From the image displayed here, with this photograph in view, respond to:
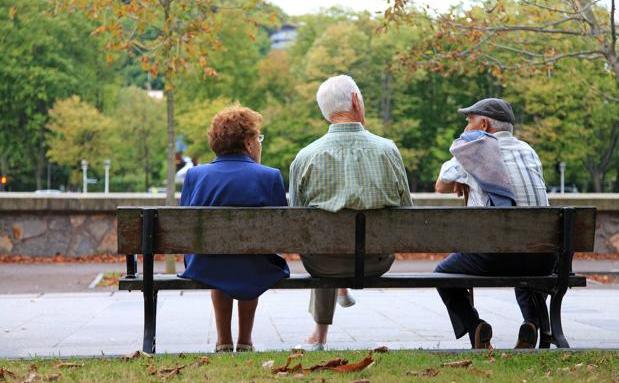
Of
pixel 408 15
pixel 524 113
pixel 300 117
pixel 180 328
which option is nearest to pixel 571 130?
pixel 524 113

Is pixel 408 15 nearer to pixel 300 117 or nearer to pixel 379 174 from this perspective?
pixel 379 174

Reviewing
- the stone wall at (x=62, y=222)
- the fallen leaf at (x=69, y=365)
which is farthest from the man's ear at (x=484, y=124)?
the stone wall at (x=62, y=222)

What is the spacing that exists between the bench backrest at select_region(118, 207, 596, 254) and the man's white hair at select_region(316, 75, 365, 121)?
2.25ft

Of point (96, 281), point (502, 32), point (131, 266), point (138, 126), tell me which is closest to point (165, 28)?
point (96, 281)

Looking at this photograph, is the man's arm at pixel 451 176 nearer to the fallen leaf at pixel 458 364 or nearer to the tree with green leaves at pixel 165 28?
the fallen leaf at pixel 458 364

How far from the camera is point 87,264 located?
15688mm

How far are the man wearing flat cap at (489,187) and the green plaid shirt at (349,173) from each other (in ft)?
1.50

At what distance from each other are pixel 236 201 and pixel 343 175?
25.7 inches

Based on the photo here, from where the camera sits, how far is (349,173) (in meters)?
5.77

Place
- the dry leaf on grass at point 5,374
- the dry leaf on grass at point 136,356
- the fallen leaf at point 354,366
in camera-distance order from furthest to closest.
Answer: the dry leaf on grass at point 136,356 < the fallen leaf at point 354,366 < the dry leaf on grass at point 5,374

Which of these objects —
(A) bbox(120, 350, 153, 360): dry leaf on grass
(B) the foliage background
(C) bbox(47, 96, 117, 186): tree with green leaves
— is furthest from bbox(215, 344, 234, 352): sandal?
(C) bbox(47, 96, 117, 186): tree with green leaves

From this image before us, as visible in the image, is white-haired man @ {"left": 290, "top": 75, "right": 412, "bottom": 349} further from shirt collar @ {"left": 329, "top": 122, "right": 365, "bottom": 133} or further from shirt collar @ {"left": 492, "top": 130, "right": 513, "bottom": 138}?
shirt collar @ {"left": 492, "top": 130, "right": 513, "bottom": 138}

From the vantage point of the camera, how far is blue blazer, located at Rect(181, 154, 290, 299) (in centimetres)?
579

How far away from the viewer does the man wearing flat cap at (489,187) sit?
20.0 ft
